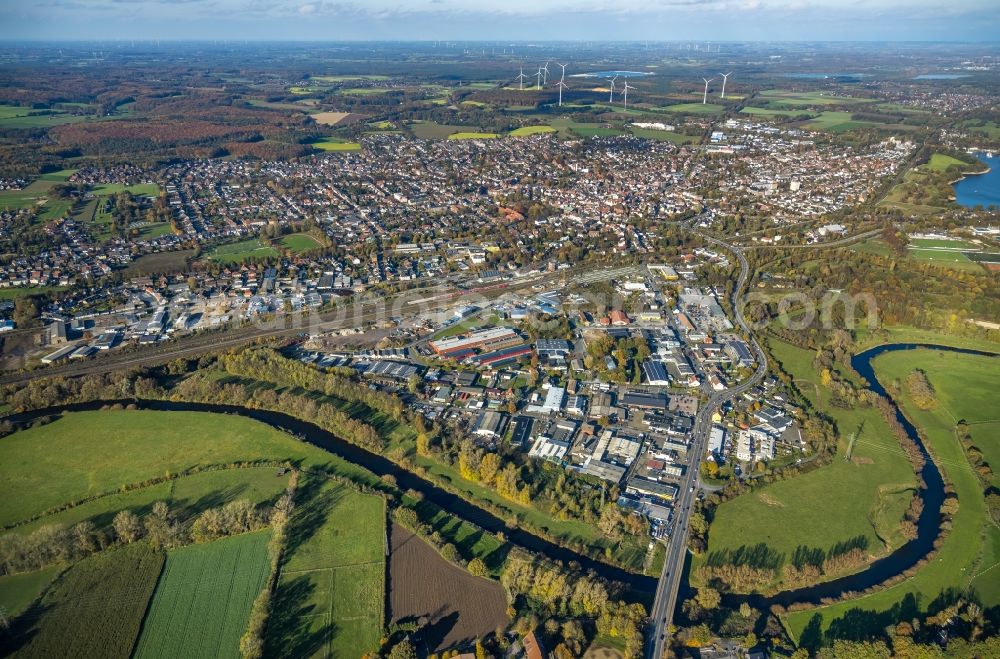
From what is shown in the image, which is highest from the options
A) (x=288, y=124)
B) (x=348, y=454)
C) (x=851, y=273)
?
(x=288, y=124)

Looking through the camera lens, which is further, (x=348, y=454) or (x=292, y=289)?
(x=292, y=289)

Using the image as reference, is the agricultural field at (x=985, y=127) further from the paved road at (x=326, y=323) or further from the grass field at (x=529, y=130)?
the paved road at (x=326, y=323)

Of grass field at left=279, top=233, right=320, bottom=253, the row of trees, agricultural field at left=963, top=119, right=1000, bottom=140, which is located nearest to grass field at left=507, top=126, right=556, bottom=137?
grass field at left=279, top=233, right=320, bottom=253

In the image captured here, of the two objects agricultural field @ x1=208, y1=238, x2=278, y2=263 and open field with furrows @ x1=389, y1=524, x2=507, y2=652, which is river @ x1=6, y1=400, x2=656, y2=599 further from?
agricultural field @ x1=208, y1=238, x2=278, y2=263

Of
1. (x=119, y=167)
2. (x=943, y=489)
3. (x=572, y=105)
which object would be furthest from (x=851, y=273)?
(x=572, y=105)

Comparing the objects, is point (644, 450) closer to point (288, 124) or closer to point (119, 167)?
point (119, 167)

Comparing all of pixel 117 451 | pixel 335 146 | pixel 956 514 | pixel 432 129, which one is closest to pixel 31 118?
pixel 335 146

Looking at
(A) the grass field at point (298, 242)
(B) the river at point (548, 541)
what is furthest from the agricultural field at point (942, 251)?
(A) the grass field at point (298, 242)

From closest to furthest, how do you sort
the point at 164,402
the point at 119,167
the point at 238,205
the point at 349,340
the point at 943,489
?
the point at 943,489, the point at 164,402, the point at 349,340, the point at 238,205, the point at 119,167
